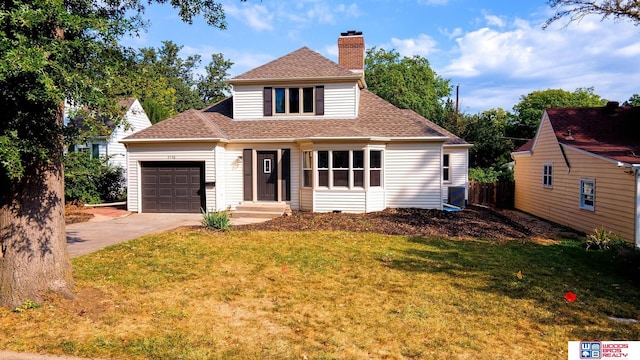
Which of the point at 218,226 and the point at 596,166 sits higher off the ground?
the point at 596,166

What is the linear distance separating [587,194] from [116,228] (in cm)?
1666

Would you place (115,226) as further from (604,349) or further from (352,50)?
(352,50)

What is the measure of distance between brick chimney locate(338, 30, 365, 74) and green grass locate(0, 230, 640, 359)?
13505 millimetres

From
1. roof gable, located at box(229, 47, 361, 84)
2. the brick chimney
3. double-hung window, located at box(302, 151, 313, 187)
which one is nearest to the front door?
double-hung window, located at box(302, 151, 313, 187)

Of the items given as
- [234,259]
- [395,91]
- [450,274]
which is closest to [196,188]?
[234,259]

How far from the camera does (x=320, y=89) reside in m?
17.4

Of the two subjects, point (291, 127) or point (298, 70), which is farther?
point (298, 70)

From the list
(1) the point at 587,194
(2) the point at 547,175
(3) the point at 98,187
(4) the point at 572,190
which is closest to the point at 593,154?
(1) the point at 587,194

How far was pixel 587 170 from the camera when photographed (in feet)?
44.8

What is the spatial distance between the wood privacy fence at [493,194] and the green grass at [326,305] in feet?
40.4

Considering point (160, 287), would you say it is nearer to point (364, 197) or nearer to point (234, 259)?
point (234, 259)

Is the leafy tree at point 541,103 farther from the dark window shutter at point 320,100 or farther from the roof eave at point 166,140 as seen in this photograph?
the roof eave at point 166,140

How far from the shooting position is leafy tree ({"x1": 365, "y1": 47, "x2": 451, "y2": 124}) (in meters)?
44.8

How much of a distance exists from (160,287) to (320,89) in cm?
1265
